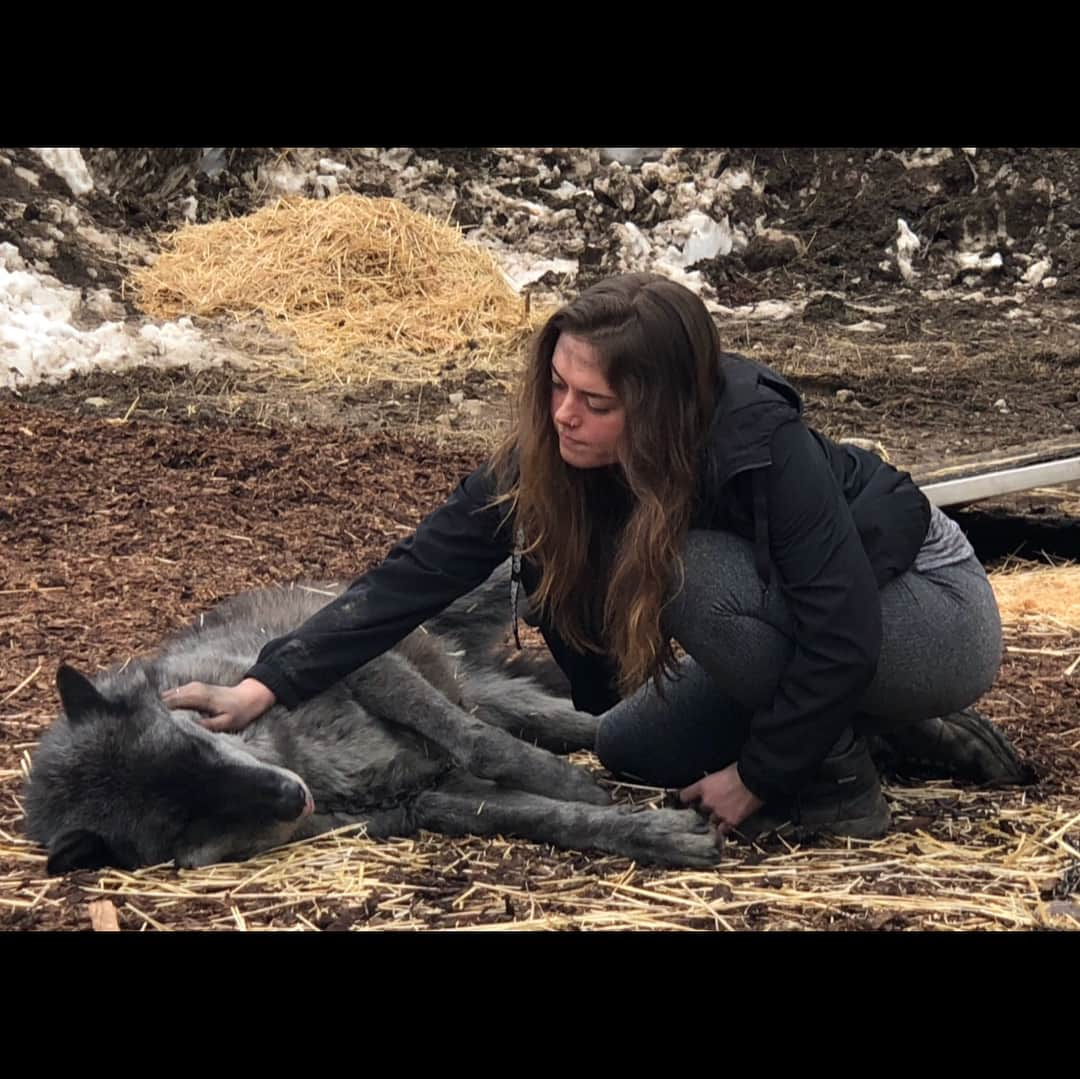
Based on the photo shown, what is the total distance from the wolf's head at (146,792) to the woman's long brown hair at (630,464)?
3.32 ft

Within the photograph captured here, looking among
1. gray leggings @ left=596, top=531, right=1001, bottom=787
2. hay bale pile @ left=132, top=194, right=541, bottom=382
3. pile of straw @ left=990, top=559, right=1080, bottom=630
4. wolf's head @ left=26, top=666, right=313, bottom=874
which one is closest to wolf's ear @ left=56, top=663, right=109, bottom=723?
wolf's head @ left=26, top=666, right=313, bottom=874

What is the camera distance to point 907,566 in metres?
4.23

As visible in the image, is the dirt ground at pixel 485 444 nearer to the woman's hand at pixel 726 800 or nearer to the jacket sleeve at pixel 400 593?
the woman's hand at pixel 726 800

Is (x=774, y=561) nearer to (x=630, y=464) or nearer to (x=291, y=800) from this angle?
(x=630, y=464)

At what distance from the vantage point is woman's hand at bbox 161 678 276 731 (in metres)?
4.42

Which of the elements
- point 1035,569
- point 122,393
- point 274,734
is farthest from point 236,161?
point 274,734

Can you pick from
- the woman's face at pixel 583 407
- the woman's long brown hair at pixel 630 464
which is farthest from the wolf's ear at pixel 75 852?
the woman's face at pixel 583 407

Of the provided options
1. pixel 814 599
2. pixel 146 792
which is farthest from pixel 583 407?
pixel 146 792

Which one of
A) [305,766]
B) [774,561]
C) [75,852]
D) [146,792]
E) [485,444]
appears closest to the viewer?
[774,561]

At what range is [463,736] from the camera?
473cm

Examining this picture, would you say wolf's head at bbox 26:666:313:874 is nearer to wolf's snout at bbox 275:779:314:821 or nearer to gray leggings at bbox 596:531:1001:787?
wolf's snout at bbox 275:779:314:821

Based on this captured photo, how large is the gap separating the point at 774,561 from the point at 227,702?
166 centimetres

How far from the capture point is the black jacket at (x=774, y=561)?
12.6 feet
